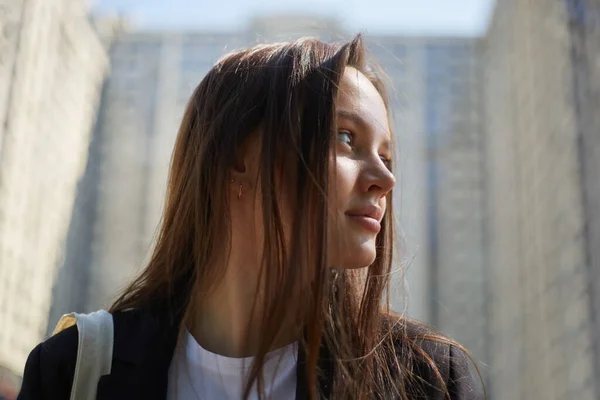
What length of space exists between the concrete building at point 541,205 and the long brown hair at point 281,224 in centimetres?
723

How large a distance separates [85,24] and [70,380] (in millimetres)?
13922

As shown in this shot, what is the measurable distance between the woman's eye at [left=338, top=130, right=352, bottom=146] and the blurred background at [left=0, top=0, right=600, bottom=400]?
126 inches

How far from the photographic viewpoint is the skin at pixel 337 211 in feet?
2.35

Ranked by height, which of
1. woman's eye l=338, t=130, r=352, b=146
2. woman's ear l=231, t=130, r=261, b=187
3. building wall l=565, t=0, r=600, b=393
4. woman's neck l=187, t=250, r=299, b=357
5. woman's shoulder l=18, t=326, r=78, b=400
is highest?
building wall l=565, t=0, r=600, b=393

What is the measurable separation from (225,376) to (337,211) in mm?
202

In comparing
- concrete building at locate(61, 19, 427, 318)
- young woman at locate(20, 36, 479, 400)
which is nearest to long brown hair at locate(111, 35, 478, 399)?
young woman at locate(20, 36, 479, 400)

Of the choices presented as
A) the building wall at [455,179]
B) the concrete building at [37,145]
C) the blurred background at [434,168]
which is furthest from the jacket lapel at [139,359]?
the building wall at [455,179]

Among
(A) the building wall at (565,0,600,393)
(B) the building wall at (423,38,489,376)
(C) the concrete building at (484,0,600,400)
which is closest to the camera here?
(A) the building wall at (565,0,600,393)

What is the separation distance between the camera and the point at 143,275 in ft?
2.77

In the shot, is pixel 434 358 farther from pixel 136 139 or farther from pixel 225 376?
pixel 136 139

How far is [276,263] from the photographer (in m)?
0.71

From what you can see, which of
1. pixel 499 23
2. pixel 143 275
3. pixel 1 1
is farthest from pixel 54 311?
pixel 143 275

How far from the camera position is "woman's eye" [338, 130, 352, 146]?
739mm

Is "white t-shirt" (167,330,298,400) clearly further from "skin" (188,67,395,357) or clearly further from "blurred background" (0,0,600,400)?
"blurred background" (0,0,600,400)
